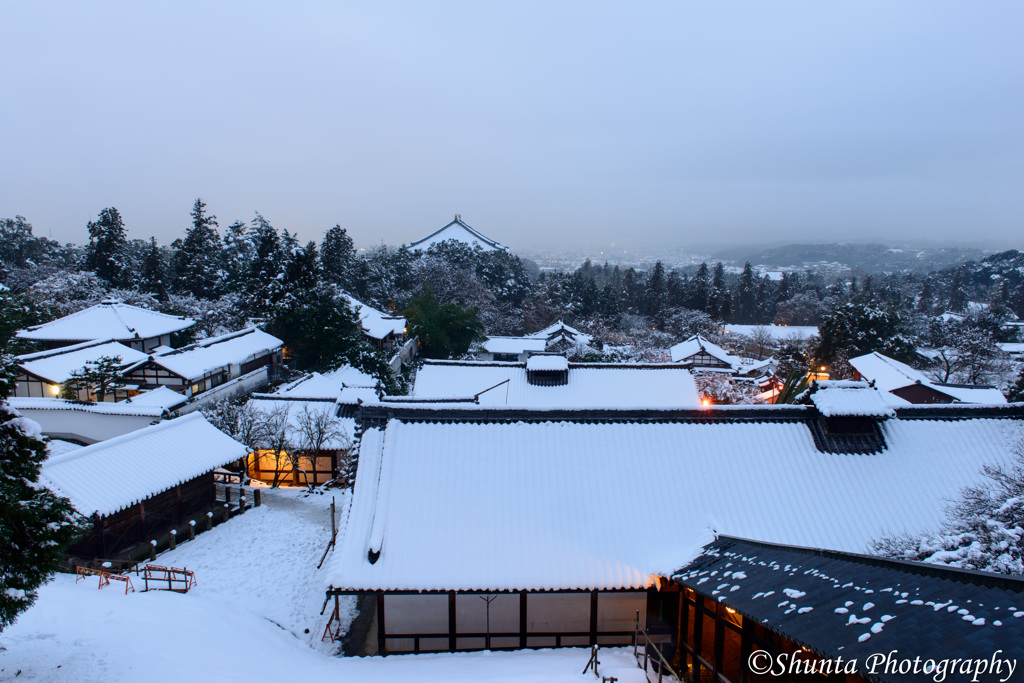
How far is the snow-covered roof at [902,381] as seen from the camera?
92.9 ft

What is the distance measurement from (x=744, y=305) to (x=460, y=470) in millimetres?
78594

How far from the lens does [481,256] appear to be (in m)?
61.1

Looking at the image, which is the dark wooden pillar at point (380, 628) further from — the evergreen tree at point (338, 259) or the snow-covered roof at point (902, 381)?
the evergreen tree at point (338, 259)

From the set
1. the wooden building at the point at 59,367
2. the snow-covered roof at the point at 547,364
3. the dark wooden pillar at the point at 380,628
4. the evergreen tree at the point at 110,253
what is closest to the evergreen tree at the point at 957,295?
the snow-covered roof at the point at 547,364

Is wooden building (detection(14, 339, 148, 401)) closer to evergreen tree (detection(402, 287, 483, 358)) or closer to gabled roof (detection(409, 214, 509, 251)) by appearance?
evergreen tree (detection(402, 287, 483, 358))

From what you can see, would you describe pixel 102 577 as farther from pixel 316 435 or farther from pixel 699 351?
pixel 699 351

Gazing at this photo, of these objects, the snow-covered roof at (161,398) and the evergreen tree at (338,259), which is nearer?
the snow-covered roof at (161,398)

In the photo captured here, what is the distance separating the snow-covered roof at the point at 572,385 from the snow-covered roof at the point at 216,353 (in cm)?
1336

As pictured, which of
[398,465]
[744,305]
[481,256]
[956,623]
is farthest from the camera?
[744,305]

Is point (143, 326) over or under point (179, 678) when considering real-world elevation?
over

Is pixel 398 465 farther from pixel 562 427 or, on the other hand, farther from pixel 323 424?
pixel 323 424

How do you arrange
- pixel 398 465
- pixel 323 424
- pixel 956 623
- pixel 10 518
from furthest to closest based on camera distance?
1. pixel 323 424
2. pixel 398 465
3. pixel 10 518
4. pixel 956 623

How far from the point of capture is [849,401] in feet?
42.1

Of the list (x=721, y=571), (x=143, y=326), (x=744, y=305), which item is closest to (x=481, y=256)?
(x=143, y=326)
